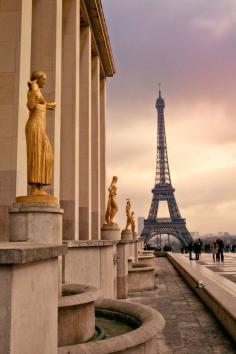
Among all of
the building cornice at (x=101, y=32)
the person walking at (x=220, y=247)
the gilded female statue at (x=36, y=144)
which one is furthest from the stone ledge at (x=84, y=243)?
the person walking at (x=220, y=247)

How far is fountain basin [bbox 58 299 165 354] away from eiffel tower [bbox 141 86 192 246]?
93.1 m

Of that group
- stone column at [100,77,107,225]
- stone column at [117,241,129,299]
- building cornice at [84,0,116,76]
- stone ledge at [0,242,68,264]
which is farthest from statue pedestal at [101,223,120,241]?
stone ledge at [0,242,68,264]

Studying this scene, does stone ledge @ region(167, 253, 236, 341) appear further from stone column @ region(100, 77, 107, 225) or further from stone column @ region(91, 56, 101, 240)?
stone column @ region(100, 77, 107, 225)

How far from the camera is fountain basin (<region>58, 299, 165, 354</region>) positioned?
4996mm

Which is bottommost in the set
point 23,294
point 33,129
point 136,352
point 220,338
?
point 220,338

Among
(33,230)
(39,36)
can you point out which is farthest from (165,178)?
(33,230)

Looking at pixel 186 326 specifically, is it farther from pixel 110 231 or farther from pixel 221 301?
pixel 110 231

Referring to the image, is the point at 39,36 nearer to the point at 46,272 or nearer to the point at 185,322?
the point at 185,322

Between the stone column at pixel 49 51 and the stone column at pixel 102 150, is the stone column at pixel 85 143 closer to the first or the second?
the stone column at pixel 49 51

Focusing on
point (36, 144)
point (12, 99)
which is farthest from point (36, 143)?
point (12, 99)

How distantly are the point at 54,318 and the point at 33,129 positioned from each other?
500 cm

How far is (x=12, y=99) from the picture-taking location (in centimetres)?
1181

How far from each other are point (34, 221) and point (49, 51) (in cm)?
953

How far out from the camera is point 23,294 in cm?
351
